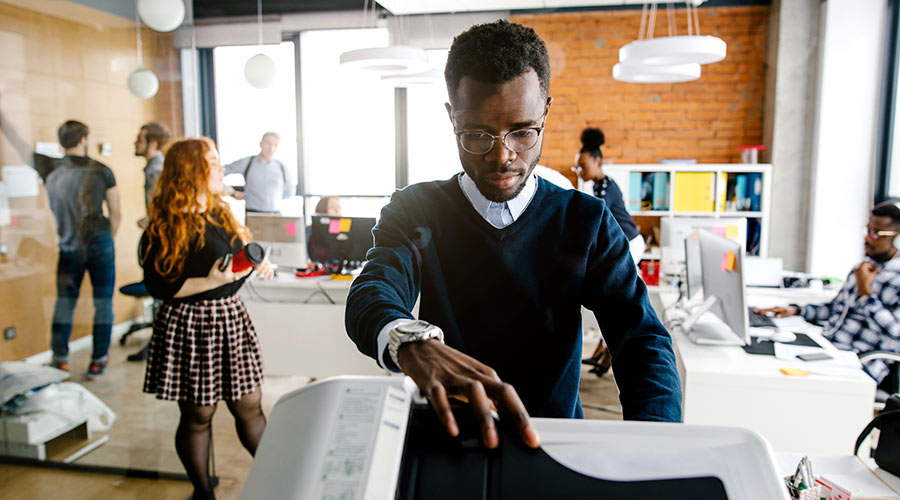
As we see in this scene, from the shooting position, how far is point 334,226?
142 inches

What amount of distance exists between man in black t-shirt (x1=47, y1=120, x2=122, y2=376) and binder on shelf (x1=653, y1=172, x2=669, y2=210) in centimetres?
389

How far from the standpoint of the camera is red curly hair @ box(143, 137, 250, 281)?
2164 mm

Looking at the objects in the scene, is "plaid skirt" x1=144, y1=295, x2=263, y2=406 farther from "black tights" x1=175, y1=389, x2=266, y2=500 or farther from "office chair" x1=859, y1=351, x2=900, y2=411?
"office chair" x1=859, y1=351, x2=900, y2=411

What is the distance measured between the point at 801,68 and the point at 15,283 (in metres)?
5.24

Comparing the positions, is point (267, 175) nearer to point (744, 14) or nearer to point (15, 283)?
point (15, 283)

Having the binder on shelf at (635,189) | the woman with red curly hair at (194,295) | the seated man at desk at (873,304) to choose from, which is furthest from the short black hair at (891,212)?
→ the woman with red curly hair at (194,295)

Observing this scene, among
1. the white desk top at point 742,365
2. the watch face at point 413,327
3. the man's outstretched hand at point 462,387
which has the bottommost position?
the white desk top at point 742,365

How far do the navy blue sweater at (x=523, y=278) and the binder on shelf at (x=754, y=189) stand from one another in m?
4.34

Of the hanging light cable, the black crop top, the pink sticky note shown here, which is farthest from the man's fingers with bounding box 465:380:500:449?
the pink sticky note

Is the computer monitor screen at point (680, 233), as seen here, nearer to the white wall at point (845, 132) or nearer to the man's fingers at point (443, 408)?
the white wall at point (845, 132)

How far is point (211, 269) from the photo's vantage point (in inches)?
87.4

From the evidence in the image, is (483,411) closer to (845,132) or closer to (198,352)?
(198,352)

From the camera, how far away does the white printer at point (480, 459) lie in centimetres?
40

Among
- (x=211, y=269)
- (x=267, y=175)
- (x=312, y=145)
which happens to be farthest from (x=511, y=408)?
(x=312, y=145)
